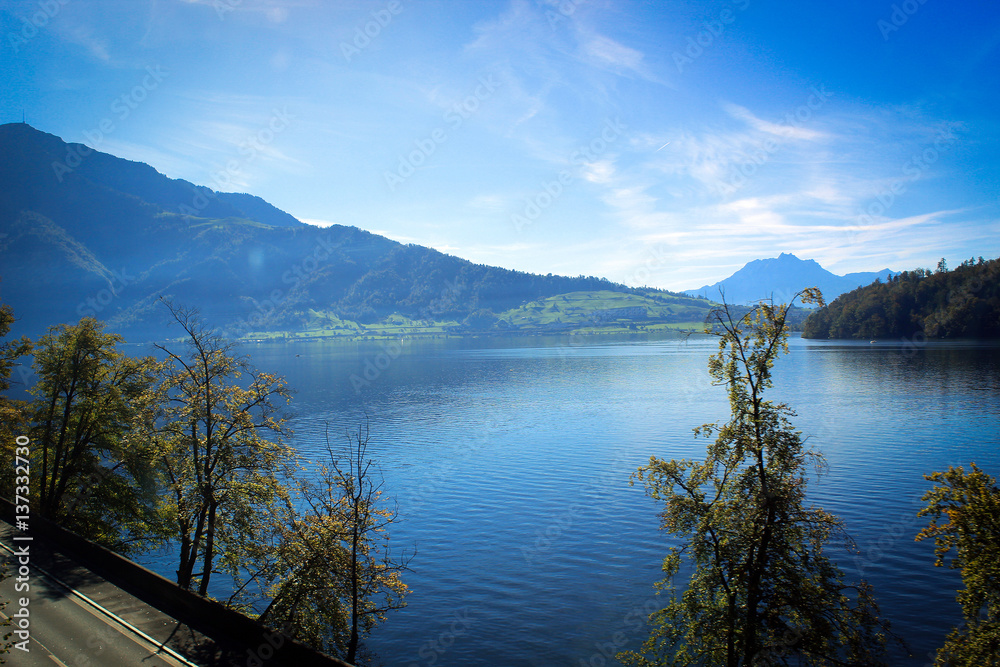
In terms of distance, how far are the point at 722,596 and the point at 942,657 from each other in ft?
23.4

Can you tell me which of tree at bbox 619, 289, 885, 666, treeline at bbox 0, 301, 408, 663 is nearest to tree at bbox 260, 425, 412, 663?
treeline at bbox 0, 301, 408, 663

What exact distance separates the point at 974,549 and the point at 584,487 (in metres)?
32.8

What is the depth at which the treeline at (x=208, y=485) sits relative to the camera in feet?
62.5

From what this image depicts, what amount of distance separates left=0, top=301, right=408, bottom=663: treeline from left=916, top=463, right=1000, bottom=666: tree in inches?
706

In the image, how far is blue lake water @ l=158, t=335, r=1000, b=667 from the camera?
86.0 feet

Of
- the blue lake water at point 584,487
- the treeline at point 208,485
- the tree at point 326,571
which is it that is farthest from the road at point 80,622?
the blue lake water at point 584,487

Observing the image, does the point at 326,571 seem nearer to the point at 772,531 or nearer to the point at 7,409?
the point at 772,531

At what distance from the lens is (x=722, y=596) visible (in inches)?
699

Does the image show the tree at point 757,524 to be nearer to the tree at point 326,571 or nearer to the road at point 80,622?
the tree at point 326,571

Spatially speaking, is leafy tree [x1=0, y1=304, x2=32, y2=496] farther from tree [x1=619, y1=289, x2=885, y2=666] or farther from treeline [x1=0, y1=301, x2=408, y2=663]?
tree [x1=619, y1=289, x2=885, y2=666]

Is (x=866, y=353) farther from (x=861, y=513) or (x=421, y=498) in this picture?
(x=421, y=498)

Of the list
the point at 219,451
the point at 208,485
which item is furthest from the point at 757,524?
the point at 219,451

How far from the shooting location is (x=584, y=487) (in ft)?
154

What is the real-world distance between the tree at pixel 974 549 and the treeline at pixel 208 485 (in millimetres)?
17937
